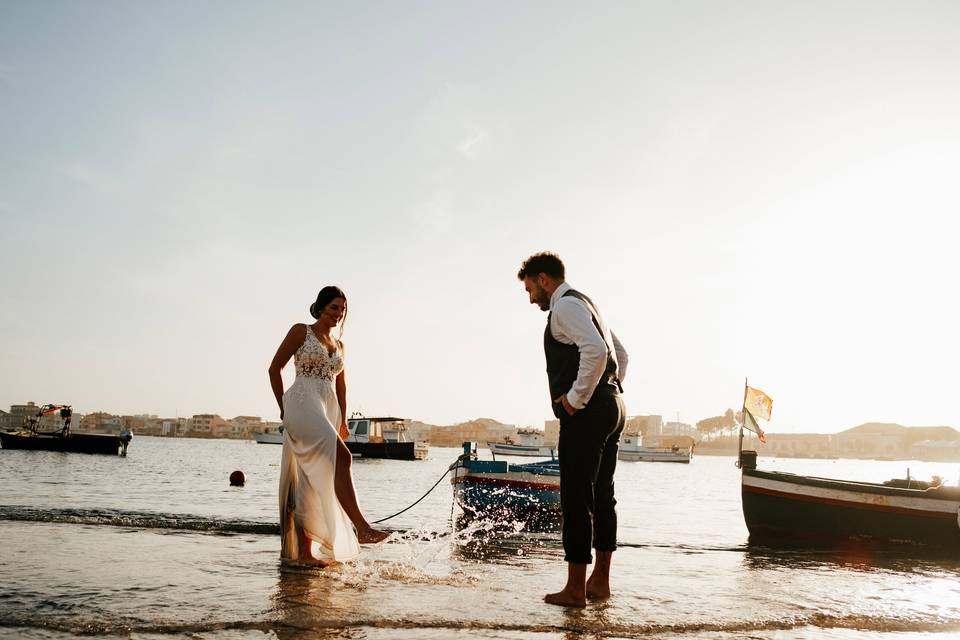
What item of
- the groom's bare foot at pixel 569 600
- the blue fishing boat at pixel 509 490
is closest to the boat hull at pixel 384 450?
the blue fishing boat at pixel 509 490

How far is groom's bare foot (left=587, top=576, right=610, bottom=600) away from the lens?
4875 mm

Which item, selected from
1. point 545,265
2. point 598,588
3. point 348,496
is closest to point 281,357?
point 348,496

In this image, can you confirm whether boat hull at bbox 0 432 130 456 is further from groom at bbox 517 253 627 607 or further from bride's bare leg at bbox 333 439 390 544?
groom at bbox 517 253 627 607

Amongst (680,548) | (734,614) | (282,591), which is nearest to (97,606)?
(282,591)

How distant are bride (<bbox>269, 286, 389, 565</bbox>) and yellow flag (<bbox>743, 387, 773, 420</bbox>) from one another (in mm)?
12404

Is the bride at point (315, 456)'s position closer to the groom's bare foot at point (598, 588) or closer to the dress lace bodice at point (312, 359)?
the dress lace bodice at point (312, 359)

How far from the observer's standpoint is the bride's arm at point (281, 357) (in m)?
5.76

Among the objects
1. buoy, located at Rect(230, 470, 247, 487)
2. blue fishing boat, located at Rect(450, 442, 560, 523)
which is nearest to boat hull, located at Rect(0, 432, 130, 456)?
buoy, located at Rect(230, 470, 247, 487)

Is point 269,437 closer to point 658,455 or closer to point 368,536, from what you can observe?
point 658,455

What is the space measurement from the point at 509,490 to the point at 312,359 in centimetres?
866

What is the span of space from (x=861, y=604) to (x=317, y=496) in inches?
171

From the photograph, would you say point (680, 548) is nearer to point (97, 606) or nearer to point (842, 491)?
point (842, 491)

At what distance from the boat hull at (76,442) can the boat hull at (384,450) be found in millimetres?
22030

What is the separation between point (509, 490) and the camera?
1364 centimetres
